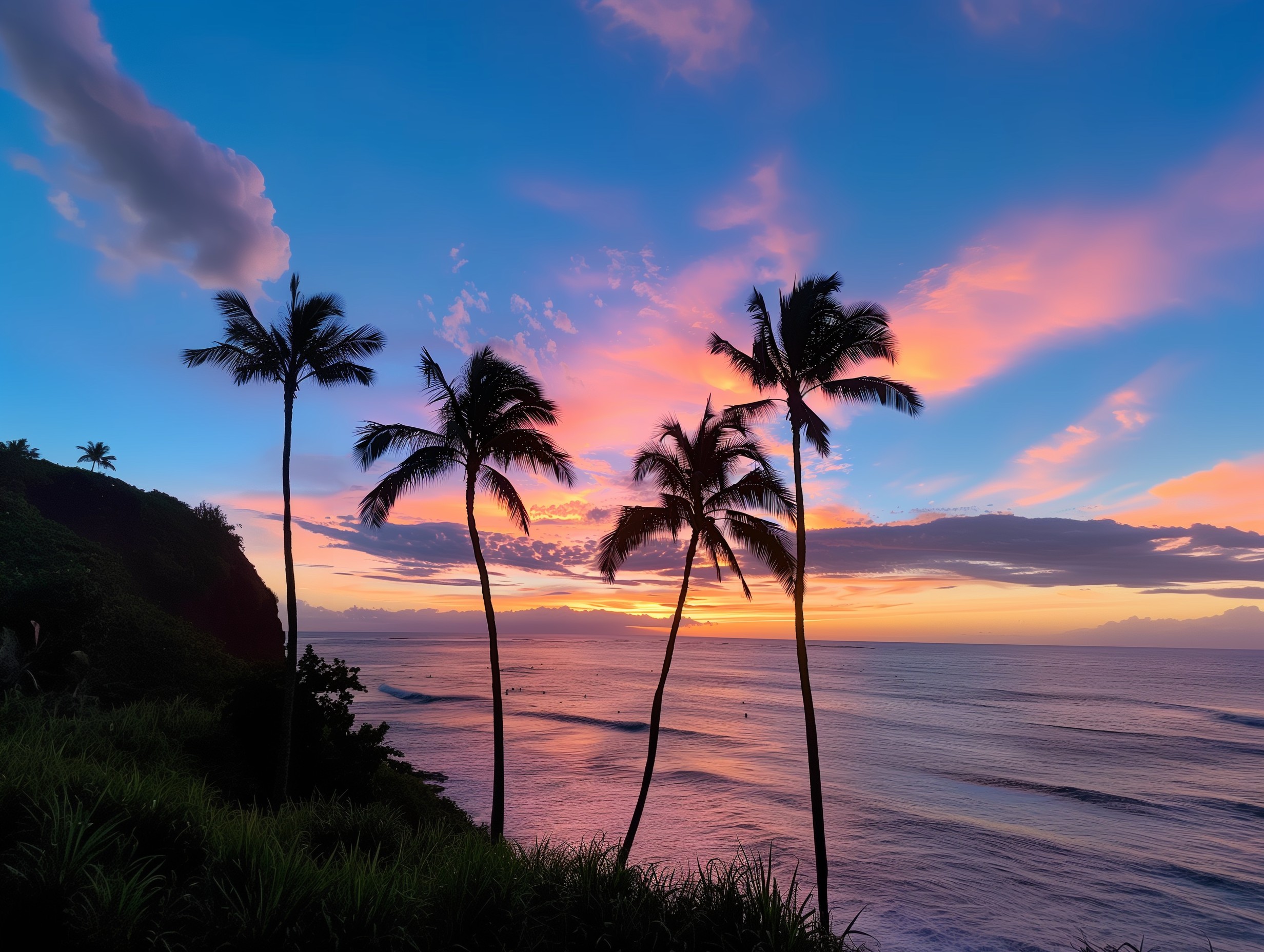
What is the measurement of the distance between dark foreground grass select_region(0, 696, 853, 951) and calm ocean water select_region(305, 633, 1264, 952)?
1316cm

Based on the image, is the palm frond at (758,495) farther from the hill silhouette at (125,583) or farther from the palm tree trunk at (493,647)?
the hill silhouette at (125,583)

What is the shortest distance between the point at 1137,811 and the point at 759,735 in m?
25.2

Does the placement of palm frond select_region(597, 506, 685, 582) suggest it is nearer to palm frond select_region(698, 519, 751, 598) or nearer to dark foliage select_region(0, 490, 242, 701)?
palm frond select_region(698, 519, 751, 598)

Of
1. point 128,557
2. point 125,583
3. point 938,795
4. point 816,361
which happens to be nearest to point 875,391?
point 816,361

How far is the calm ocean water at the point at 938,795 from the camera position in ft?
63.1

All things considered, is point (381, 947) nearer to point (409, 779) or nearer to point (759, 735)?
point (409, 779)

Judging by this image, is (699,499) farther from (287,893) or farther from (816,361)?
(287,893)

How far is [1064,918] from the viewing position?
1836 centimetres

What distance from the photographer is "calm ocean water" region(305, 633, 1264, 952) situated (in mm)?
19234

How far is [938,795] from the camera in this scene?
32750 millimetres

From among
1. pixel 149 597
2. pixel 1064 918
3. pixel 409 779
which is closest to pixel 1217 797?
pixel 1064 918

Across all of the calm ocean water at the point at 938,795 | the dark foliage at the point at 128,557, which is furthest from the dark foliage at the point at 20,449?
the calm ocean water at the point at 938,795

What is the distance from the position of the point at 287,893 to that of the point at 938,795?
35091 millimetres

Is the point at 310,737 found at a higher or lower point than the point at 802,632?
lower
